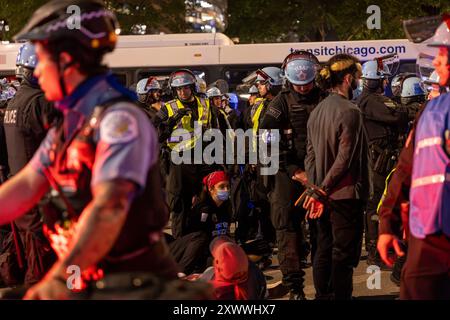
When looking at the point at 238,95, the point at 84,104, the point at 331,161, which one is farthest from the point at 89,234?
the point at 238,95

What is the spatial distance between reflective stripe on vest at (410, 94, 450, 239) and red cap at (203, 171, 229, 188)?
16.7 ft

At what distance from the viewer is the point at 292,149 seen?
8508mm

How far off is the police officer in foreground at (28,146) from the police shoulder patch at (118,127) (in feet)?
10.2

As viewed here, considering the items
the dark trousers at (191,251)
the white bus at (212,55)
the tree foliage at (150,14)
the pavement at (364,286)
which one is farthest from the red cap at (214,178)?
the tree foliage at (150,14)

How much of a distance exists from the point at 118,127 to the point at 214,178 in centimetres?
628

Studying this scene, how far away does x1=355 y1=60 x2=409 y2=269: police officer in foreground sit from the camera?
1066 centimetres

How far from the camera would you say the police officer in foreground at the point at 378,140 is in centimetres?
1066

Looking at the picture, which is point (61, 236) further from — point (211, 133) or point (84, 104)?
point (211, 133)

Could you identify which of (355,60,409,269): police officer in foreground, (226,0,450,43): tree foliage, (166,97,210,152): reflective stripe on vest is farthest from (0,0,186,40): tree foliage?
(355,60,409,269): police officer in foreground

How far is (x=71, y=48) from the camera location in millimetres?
3861

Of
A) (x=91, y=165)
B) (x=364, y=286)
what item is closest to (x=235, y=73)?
(x=364, y=286)

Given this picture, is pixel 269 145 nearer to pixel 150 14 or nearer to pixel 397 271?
pixel 397 271

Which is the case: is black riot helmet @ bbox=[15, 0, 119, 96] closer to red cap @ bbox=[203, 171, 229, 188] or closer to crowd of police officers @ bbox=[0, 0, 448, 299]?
crowd of police officers @ bbox=[0, 0, 448, 299]
